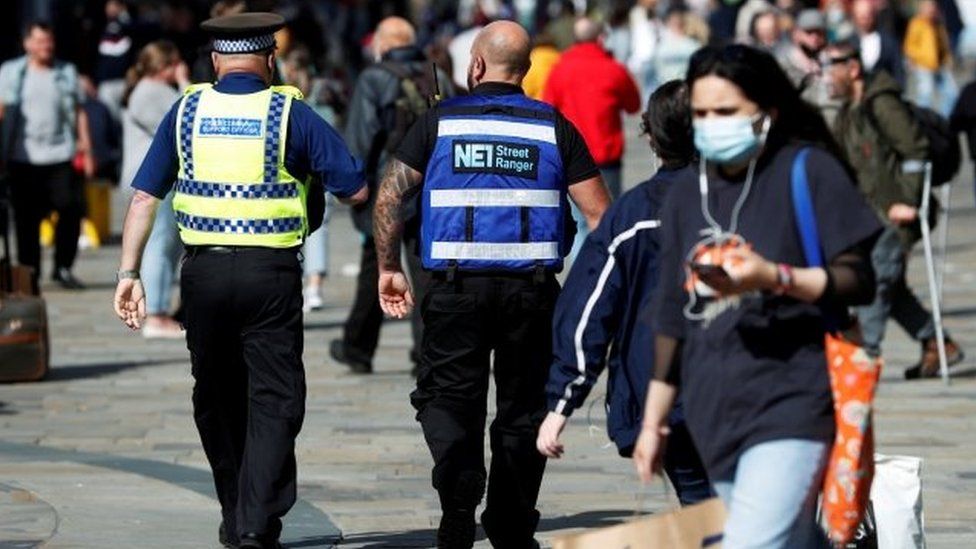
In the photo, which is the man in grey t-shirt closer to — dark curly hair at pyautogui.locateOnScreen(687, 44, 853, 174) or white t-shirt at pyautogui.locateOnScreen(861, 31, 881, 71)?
white t-shirt at pyautogui.locateOnScreen(861, 31, 881, 71)

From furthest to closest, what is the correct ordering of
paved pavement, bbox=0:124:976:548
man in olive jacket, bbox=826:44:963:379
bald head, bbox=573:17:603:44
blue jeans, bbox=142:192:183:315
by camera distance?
bald head, bbox=573:17:603:44, blue jeans, bbox=142:192:183:315, man in olive jacket, bbox=826:44:963:379, paved pavement, bbox=0:124:976:548

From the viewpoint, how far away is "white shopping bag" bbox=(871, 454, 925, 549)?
704 centimetres

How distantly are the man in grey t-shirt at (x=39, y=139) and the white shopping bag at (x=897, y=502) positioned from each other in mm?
11008

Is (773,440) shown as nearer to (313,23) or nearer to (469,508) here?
(469,508)

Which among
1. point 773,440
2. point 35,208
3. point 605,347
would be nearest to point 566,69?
point 35,208

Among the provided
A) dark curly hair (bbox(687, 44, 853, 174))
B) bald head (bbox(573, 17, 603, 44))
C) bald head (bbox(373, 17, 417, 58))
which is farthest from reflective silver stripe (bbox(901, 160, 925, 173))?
dark curly hair (bbox(687, 44, 853, 174))

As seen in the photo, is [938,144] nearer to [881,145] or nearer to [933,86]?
[881,145]

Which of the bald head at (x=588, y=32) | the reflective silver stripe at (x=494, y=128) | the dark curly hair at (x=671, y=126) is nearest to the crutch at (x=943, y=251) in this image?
the bald head at (x=588, y=32)

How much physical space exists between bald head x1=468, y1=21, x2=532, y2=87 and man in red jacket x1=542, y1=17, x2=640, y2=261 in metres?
7.34

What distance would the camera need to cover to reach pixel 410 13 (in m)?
47.3

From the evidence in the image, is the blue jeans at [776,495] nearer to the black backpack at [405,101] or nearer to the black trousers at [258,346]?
the black trousers at [258,346]

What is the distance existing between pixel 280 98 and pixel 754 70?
2588 millimetres

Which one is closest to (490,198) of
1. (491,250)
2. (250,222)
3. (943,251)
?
(491,250)

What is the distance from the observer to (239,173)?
26.0 feet
